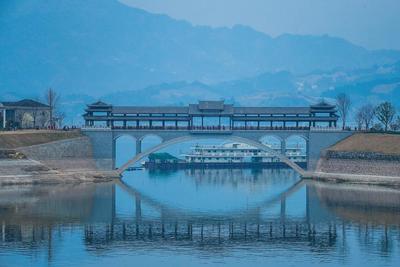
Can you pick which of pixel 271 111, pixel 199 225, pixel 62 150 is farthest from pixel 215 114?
pixel 199 225

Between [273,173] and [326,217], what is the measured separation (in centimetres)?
3753

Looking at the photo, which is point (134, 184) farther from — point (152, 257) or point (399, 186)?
point (152, 257)

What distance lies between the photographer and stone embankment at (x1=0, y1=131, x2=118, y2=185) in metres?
82.2

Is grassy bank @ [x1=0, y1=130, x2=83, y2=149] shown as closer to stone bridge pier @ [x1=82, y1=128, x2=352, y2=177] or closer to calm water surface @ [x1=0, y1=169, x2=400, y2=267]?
stone bridge pier @ [x1=82, y1=128, x2=352, y2=177]

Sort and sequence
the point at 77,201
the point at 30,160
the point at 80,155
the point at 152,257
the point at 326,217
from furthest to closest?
the point at 80,155, the point at 30,160, the point at 77,201, the point at 326,217, the point at 152,257

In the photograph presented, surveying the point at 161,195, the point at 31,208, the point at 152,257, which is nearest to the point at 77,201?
the point at 31,208

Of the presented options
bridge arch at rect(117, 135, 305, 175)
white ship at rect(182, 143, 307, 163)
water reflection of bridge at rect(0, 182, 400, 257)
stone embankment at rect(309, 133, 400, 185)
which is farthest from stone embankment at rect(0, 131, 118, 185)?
white ship at rect(182, 143, 307, 163)

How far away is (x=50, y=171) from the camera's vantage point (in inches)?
Result: 3332

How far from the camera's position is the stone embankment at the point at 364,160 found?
84062 millimetres

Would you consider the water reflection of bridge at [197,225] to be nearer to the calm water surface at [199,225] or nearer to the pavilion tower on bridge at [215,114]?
the calm water surface at [199,225]

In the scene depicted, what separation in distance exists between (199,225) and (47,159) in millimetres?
29117

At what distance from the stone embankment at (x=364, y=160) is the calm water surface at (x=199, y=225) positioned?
3366mm

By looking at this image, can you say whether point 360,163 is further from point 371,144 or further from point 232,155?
point 232,155

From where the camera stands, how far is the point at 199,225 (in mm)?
61594
